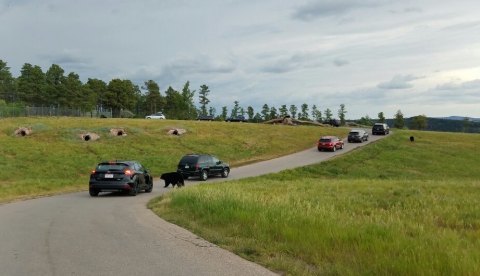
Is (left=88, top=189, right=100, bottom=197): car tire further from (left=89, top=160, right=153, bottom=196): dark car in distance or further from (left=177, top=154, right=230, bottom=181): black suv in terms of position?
(left=177, top=154, right=230, bottom=181): black suv

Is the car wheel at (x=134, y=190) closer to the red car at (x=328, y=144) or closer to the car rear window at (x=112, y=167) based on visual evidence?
the car rear window at (x=112, y=167)

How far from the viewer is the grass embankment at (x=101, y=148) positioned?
33.2 m

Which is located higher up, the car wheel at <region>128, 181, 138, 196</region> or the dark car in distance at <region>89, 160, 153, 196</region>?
the dark car in distance at <region>89, 160, 153, 196</region>

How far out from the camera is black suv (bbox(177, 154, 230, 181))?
3541 centimetres

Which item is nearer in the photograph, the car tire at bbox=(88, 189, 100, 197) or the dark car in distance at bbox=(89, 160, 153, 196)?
the dark car in distance at bbox=(89, 160, 153, 196)

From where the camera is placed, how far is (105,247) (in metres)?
10.1

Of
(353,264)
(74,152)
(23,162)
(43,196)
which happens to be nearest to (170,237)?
(353,264)

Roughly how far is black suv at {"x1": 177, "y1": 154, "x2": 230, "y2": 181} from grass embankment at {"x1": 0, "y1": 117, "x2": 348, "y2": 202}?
4130 millimetres

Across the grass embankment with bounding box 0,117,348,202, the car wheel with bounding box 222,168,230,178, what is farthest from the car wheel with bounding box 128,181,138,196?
the car wheel with bounding box 222,168,230,178

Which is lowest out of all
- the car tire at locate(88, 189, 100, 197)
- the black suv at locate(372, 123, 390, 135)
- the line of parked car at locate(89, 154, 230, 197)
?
the car tire at locate(88, 189, 100, 197)

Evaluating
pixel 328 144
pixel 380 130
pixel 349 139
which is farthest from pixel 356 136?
pixel 380 130

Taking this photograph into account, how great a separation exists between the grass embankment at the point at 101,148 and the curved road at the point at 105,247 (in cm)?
874

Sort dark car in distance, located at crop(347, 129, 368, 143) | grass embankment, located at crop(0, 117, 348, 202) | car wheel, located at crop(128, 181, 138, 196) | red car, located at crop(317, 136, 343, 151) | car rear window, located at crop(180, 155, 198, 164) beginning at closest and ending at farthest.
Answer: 1. car wheel, located at crop(128, 181, 138, 196)
2. grass embankment, located at crop(0, 117, 348, 202)
3. car rear window, located at crop(180, 155, 198, 164)
4. red car, located at crop(317, 136, 343, 151)
5. dark car in distance, located at crop(347, 129, 368, 143)

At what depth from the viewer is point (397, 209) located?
15844 millimetres
